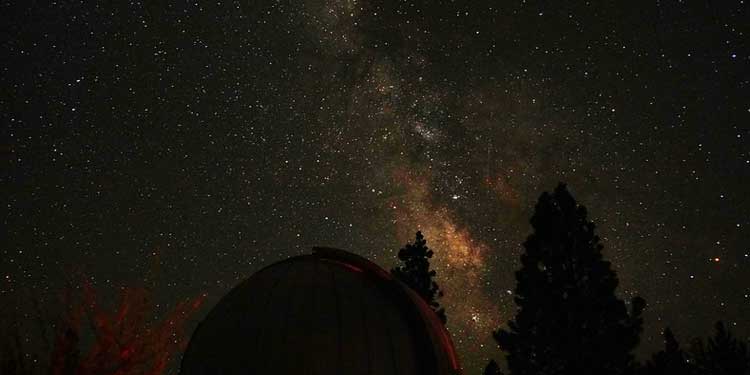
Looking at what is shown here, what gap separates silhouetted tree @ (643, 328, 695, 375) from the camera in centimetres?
1527

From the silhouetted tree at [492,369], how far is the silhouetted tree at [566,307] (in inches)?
55.9

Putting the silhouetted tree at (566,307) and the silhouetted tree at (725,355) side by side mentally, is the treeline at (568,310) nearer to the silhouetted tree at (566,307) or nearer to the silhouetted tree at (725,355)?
the silhouetted tree at (566,307)

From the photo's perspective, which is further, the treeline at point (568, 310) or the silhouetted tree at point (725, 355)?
the silhouetted tree at point (725, 355)

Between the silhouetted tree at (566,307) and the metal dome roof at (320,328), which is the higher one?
the silhouetted tree at (566,307)

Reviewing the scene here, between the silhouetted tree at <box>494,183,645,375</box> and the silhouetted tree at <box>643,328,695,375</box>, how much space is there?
53 centimetres

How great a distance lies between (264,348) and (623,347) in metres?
10.5

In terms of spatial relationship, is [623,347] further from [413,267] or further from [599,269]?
[413,267]

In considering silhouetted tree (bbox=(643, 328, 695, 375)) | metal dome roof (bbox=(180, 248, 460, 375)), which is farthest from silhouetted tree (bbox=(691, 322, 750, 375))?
metal dome roof (bbox=(180, 248, 460, 375))

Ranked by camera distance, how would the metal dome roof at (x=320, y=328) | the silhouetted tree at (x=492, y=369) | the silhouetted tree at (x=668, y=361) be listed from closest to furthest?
the metal dome roof at (x=320, y=328) → the silhouetted tree at (x=668, y=361) → the silhouetted tree at (x=492, y=369)

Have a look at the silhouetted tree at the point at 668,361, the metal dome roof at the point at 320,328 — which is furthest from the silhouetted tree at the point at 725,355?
the metal dome roof at the point at 320,328

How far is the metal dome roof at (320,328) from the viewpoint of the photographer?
30.7ft

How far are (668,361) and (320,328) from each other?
36.3 feet

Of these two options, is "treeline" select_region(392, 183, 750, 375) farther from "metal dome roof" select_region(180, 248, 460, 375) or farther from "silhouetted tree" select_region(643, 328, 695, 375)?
"metal dome roof" select_region(180, 248, 460, 375)

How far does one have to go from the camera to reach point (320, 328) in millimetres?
9578
